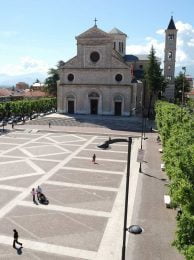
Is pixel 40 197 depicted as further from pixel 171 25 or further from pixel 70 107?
pixel 171 25

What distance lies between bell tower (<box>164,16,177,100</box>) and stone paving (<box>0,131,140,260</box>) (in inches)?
1529

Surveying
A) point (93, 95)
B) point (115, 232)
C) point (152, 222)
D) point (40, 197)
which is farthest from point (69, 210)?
point (93, 95)

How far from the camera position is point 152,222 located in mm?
19172

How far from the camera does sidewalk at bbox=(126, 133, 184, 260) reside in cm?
1587

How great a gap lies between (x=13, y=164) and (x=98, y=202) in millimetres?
12943

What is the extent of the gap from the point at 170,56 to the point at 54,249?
64.4 meters

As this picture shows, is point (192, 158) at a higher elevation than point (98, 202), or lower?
higher

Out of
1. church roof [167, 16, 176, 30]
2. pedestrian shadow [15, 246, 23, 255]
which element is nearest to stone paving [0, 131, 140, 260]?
pedestrian shadow [15, 246, 23, 255]

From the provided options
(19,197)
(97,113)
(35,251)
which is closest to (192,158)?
(35,251)

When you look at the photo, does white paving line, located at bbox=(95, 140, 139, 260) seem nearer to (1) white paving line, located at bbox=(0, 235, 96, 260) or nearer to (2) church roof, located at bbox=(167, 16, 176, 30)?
(1) white paving line, located at bbox=(0, 235, 96, 260)

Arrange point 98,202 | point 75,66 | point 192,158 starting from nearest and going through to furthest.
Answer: point 192,158 → point 98,202 → point 75,66

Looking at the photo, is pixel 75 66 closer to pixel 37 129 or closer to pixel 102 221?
pixel 37 129

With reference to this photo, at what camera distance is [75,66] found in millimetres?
65562

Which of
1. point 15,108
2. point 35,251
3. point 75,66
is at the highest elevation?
point 75,66
